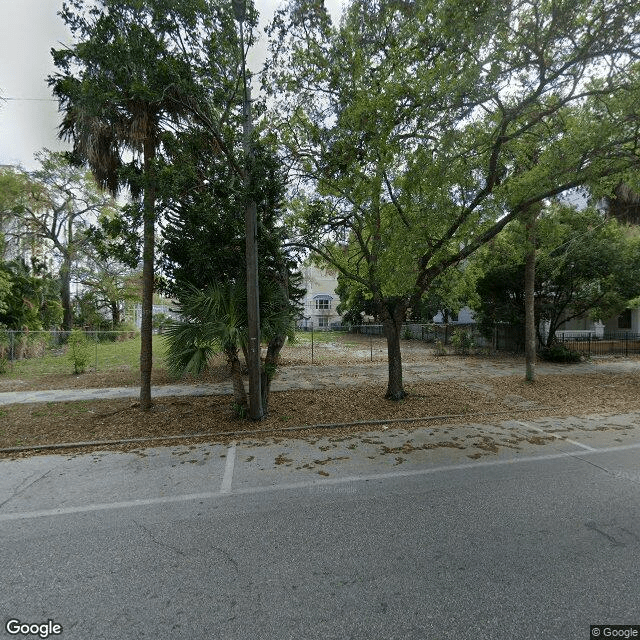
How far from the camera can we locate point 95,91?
17.8 feet

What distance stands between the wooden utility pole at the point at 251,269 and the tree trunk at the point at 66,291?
69.8ft

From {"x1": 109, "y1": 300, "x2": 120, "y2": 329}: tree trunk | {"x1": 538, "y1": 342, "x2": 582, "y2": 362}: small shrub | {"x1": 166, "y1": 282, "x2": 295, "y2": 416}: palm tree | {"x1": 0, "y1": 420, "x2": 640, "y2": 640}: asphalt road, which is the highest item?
{"x1": 109, "y1": 300, "x2": 120, "y2": 329}: tree trunk

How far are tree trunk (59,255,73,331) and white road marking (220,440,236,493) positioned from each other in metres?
22.2

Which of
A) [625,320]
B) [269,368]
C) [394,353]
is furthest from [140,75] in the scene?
[625,320]

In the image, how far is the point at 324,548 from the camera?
3.02 m

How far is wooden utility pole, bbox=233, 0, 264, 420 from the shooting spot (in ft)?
20.3

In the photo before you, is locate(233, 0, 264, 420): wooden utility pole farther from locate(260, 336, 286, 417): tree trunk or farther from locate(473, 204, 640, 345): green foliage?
locate(473, 204, 640, 345): green foliage

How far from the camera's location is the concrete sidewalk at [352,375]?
905cm

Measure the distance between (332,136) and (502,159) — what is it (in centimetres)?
375

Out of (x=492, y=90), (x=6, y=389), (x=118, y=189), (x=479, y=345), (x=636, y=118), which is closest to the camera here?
(x=492, y=90)

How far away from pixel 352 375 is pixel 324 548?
9.05 m

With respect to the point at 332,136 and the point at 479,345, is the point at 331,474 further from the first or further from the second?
the point at 479,345

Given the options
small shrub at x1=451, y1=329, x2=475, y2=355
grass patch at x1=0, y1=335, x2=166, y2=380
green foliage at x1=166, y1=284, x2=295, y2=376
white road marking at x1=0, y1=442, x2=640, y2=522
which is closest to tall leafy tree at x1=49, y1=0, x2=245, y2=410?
green foliage at x1=166, y1=284, x2=295, y2=376

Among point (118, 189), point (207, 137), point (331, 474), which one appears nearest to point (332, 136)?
point (207, 137)
